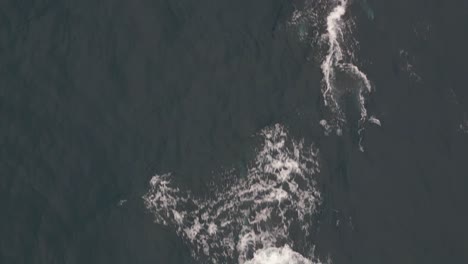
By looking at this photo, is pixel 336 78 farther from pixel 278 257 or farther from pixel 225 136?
pixel 278 257

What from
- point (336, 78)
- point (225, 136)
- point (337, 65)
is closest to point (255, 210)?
point (225, 136)

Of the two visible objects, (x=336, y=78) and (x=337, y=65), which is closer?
(x=336, y=78)

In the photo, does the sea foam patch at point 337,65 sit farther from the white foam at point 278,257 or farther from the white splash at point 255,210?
the white foam at point 278,257

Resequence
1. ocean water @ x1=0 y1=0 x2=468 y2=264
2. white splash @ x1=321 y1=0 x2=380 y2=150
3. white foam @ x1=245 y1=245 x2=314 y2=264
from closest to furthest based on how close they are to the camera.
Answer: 1. ocean water @ x1=0 y1=0 x2=468 y2=264
2. white foam @ x1=245 y1=245 x2=314 y2=264
3. white splash @ x1=321 y1=0 x2=380 y2=150

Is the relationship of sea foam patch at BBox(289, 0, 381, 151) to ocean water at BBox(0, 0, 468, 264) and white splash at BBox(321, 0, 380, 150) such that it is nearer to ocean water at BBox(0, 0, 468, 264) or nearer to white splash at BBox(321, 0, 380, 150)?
white splash at BBox(321, 0, 380, 150)

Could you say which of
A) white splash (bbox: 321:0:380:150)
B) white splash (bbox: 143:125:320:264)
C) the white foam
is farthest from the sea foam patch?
the white foam

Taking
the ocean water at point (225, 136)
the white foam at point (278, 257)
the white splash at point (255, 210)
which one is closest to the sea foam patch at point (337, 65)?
the ocean water at point (225, 136)

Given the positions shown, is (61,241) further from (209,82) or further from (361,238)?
(361,238)
